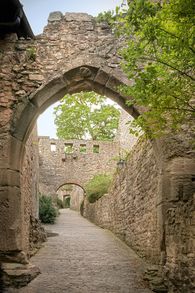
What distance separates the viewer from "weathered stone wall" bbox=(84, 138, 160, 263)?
22.4 feet

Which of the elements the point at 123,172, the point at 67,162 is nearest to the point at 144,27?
the point at 123,172

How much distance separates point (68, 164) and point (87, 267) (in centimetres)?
1636

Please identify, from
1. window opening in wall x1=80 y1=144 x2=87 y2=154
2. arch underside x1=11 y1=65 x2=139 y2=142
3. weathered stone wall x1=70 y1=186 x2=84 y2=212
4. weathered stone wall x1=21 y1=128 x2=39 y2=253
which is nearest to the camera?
arch underside x1=11 y1=65 x2=139 y2=142

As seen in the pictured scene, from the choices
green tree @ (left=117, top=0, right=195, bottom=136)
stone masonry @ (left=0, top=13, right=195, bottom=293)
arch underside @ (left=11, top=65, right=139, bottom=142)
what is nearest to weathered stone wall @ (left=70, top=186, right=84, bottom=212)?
stone masonry @ (left=0, top=13, right=195, bottom=293)

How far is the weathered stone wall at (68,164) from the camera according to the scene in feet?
75.4

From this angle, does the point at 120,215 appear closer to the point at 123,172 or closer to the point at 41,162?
the point at 123,172

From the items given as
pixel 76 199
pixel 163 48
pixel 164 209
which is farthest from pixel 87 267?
pixel 76 199

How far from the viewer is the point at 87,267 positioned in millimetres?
7148

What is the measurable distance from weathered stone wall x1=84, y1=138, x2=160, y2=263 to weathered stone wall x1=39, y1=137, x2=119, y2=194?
10.7 meters

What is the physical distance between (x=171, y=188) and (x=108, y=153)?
18.4 meters

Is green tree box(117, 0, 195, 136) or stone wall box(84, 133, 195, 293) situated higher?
green tree box(117, 0, 195, 136)

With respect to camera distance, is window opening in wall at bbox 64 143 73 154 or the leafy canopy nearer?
the leafy canopy

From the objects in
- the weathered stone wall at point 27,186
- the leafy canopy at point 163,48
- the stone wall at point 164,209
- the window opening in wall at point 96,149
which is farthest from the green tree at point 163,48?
the window opening in wall at point 96,149

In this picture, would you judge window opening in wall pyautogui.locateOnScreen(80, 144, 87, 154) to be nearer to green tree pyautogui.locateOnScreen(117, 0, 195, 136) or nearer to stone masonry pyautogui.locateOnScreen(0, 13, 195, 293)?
stone masonry pyautogui.locateOnScreen(0, 13, 195, 293)
